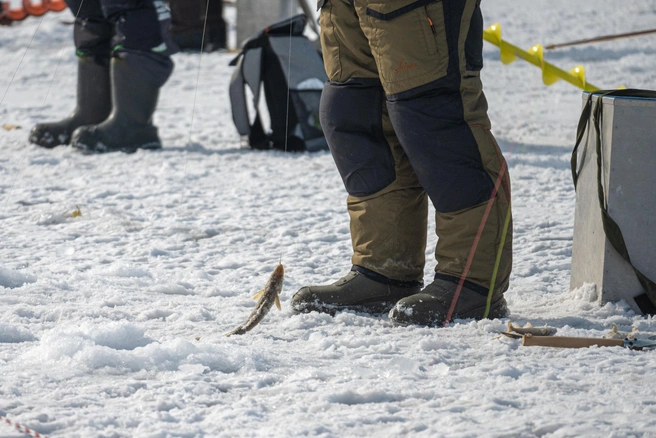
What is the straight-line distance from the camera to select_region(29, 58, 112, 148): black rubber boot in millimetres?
5457

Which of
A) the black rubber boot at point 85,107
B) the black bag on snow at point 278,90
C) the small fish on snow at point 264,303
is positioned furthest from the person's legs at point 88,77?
the small fish on snow at point 264,303

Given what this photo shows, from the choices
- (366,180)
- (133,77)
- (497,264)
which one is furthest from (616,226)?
(133,77)

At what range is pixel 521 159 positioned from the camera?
5.06 m

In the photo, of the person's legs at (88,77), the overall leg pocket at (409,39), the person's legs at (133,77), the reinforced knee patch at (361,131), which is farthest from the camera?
the person's legs at (88,77)

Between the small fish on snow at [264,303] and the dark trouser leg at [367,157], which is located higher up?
the dark trouser leg at [367,157]

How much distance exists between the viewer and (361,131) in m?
2.63

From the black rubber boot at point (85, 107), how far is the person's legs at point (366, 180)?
320cm

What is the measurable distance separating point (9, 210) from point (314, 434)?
271 centimetres

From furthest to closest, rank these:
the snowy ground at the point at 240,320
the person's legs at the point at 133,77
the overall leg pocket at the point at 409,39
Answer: the person's legs at the point at 133,77 → the overall leg pocket at the point at 409,39 → the snowy ground at the point at 240,320

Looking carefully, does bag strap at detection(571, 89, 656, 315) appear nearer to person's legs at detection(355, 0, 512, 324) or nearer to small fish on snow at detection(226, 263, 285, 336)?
person's legs at detection(355, 0, 512, 324)

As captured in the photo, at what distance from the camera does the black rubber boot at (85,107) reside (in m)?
5.46

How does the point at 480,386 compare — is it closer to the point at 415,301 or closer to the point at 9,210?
the point at 415,301

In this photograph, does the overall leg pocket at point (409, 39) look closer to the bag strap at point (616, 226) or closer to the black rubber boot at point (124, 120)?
the bag strap at point (616, 226)

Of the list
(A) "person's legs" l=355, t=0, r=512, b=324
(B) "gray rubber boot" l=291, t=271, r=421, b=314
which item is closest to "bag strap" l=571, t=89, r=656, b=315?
(A) "person's legs" l=355, t=0, r=512, b=324
